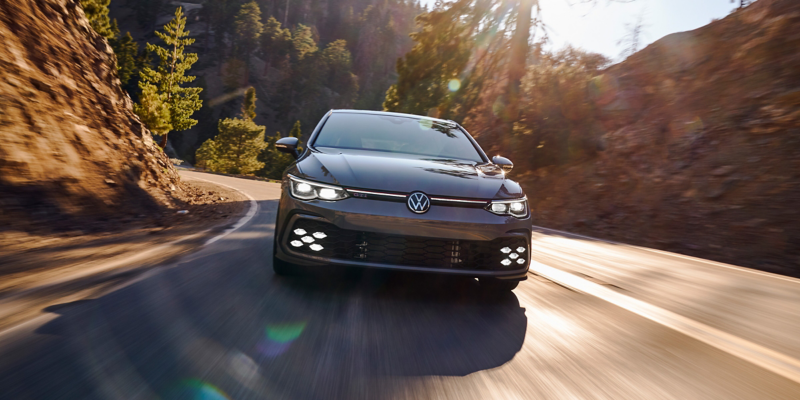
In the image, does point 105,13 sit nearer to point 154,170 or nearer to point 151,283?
point 154,170

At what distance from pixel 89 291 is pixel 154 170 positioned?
7077 millimetres

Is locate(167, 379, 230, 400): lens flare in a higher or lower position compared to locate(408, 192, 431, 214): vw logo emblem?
lower

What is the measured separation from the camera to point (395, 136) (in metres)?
5.34

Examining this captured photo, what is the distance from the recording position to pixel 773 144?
9.72 m

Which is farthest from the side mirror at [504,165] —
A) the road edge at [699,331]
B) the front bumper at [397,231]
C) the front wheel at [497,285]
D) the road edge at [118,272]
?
the road edge at [118,272]

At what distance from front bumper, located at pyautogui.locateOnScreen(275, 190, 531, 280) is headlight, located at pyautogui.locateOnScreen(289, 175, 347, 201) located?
0.15 feet

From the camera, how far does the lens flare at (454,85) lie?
73.3 ft

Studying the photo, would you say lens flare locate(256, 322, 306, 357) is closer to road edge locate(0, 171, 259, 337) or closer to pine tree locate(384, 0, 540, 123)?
road edge locate(0, 171, 259, 337)

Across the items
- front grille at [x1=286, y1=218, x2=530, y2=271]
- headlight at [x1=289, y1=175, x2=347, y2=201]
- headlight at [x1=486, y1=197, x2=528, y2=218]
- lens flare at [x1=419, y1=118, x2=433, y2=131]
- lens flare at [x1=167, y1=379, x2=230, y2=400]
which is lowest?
lens flare at [x1=167, y1=379, x2=230, y2=400]

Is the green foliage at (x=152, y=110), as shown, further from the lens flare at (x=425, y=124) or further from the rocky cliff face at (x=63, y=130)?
the lens flare at (x=425, y=124)

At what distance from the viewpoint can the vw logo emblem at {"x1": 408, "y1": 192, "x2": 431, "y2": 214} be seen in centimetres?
362

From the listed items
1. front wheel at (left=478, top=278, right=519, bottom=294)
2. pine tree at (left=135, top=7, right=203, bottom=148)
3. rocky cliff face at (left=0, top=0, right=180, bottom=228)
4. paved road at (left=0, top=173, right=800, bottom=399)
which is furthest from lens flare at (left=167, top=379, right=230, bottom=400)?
pine tree at (left=135, top=7, right=203, bottom=148)

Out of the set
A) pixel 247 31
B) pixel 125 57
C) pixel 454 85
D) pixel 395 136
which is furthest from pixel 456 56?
pixel 247 31

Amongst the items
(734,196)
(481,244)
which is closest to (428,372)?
(481,244)
